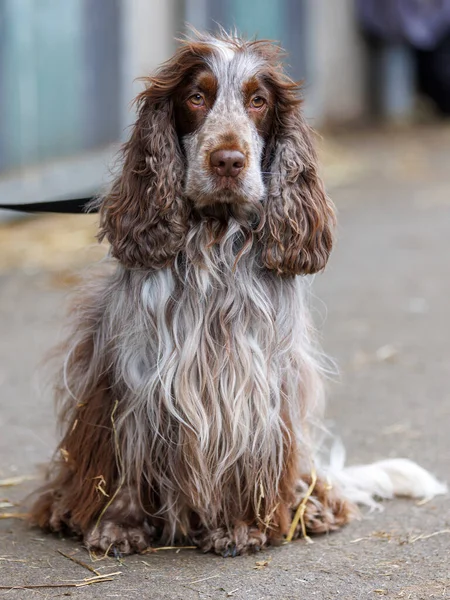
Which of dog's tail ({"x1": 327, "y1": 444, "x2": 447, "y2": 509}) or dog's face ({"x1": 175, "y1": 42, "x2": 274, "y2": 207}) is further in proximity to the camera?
dog's tail ({"x1": 327, "y1": 444, "x2": 447, "y2": 509})

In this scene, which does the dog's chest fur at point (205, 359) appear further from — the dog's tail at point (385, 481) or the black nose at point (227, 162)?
the dog's tail at point (385, 481)

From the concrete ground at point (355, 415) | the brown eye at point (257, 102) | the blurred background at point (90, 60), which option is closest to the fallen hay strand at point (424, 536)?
the concrete ground at point (355, 415)

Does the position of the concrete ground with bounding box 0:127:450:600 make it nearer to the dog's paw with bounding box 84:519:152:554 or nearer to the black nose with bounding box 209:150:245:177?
the dog's paw with bounding box 84:519:152:554

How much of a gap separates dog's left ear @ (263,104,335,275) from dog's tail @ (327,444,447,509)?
1002mm

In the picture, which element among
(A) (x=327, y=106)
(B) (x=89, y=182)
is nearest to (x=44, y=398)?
(B) (x=89, y=182)

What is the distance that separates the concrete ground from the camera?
3.46 m

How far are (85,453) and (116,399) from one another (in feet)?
0.77

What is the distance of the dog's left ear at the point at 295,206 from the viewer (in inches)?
139

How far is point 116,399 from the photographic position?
3.67 metres

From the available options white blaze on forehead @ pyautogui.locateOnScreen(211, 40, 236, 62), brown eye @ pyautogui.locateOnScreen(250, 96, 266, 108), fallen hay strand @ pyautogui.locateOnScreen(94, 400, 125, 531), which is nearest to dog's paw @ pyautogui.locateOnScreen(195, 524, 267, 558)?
fallen hay strand @ pyautogui.locateOnScreen(94, 400, 125, 531)

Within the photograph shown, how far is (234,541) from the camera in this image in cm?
370

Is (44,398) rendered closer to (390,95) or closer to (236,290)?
(236,290)


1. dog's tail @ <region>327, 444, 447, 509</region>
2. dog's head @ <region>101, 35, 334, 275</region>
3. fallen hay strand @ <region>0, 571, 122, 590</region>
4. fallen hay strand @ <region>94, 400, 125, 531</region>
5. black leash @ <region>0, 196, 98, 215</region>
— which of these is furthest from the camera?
dog's tail @ <region>327, 444, 447, 509</region>

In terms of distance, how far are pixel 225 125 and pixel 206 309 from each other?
563 mm
